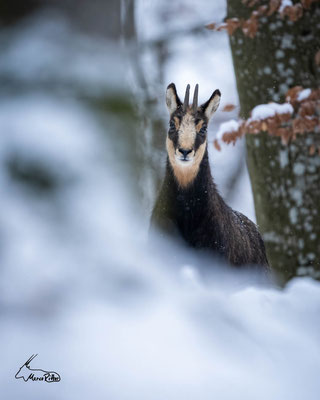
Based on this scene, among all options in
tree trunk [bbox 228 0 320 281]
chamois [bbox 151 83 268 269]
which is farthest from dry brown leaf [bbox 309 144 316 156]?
chamois [bbox 151 83 268 269]

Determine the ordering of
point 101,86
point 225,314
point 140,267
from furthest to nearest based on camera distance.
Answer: point 101,86 < point 140,267 < point 225,314

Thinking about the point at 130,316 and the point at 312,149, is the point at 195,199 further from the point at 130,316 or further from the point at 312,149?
the point at 130,316

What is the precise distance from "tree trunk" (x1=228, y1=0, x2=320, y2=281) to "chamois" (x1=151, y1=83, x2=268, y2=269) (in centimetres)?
25

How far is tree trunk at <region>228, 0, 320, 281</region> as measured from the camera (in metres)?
3.86

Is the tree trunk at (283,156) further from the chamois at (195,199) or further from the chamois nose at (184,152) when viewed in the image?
the chamois nose at (184,152)

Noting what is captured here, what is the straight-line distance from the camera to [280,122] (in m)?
3.76

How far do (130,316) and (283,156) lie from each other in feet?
6.12

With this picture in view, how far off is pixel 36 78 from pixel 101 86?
79cm

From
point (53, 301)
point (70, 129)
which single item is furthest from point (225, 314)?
point (70, 129)

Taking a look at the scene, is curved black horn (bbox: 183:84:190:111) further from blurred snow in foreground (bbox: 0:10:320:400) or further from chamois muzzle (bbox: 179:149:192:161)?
blurred snow in foreground (bbox: 0:10:320:400)

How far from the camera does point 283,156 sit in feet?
13.0

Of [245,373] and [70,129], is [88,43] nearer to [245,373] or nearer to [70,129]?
[70,129]

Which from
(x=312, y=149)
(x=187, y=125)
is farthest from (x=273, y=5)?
(x=187, y=125)

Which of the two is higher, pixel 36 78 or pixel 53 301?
pixel 36 78
